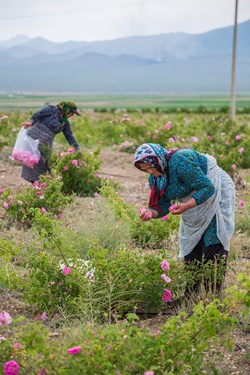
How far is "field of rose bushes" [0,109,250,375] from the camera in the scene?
3.41 m

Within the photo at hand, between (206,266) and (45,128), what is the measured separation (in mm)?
4507

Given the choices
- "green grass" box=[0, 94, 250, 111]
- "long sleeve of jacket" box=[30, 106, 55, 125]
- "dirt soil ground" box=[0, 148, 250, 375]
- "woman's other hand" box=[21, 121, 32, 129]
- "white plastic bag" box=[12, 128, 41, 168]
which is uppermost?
"long sleeve of jacket" box=[30, 106, 55, 125]

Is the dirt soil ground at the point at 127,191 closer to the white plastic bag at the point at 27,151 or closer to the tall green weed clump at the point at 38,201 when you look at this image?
the white plastic bag at the point at 27,151

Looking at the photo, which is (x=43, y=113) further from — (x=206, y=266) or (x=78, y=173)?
(x=206, y=266)

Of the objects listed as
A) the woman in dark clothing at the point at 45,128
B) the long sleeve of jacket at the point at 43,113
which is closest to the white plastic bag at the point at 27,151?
the woman in dark clothing at the point at 45,128

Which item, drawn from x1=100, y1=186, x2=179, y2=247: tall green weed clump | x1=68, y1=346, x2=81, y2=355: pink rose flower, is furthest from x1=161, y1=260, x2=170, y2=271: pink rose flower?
x1=100, y1=186, x2=179, y2=247: tall green weed clump

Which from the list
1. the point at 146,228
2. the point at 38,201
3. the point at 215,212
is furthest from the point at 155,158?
the point at 38,201

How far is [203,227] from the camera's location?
4.72 meters

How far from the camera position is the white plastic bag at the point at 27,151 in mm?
8523

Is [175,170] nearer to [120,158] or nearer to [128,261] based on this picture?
[128,261]

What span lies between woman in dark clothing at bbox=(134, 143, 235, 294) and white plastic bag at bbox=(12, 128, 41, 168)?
392 centimetres

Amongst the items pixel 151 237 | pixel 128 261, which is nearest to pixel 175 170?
pixel 128 261

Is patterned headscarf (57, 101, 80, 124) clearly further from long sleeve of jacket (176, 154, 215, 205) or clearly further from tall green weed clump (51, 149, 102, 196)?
long sleeve of jacket (176, 154, 215, 205)

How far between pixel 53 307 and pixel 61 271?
24cm
